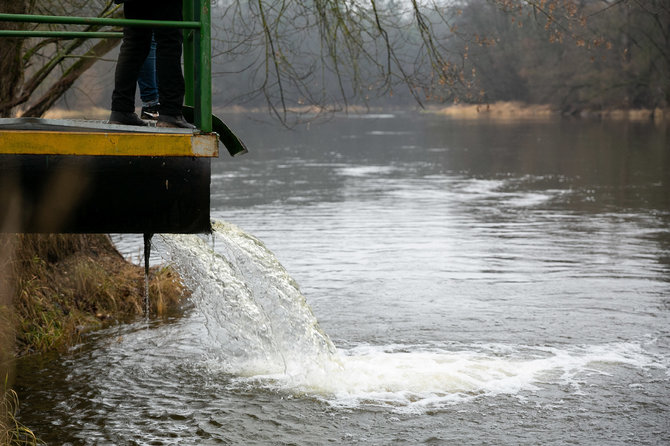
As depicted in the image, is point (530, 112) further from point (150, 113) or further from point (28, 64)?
point (150, 113)

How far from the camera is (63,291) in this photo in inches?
396

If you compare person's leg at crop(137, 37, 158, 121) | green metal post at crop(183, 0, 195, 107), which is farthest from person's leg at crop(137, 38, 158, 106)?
green metal post at crop(183, 0, 195, 107)

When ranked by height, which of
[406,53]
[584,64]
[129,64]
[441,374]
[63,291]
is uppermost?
[584,64]

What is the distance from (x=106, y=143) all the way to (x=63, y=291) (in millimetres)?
5767

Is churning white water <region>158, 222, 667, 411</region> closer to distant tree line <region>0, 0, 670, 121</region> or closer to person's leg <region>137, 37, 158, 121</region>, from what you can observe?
person's leg <region>137, 37, 158, 121</region>

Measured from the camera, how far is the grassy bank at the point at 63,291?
29.6 feet

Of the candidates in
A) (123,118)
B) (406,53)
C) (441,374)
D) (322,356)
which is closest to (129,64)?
(123,118)

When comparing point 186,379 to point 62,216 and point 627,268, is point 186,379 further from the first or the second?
point 627,268

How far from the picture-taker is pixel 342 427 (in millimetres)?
6859

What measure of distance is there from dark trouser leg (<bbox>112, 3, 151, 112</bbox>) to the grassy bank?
10.4ft

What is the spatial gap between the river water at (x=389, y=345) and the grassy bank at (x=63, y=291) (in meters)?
0.30

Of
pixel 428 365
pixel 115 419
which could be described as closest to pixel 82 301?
pixel 115 419

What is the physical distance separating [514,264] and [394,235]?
3.21m

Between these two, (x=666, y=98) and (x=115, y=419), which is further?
(x=666, y=98)
